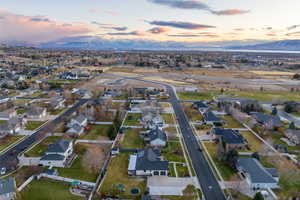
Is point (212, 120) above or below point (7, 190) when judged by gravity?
above

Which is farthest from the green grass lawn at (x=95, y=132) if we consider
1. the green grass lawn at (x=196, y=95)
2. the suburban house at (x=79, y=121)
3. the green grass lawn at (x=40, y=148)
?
the green grass lawn at (x=196, y=95)

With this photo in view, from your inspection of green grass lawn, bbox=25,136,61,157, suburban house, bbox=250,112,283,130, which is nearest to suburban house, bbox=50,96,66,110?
green grass lawn, bbox=25,136,61,157

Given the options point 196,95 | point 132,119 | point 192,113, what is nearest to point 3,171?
point 132,119

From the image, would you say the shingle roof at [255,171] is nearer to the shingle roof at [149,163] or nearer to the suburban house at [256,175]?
the suburban house at [256,175]

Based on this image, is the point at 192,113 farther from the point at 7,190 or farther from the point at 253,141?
the point at 7,190

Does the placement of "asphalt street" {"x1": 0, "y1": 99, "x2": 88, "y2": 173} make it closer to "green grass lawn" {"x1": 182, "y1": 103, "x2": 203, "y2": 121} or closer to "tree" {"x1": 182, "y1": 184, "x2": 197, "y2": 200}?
"tree" {"x1": 182, "y1": 184, "x2": 197, "y2": 200}

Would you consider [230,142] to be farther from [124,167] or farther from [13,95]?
[13,95]
